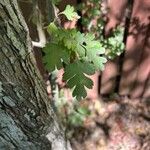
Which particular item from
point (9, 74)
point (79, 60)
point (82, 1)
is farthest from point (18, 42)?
point (82, 1)

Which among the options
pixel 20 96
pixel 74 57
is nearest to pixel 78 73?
pixel 74 57

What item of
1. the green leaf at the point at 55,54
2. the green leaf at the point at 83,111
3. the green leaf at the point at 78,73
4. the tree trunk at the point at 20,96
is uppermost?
the green leaf at the point at 83,111

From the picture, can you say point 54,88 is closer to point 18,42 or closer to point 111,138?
point 111,138

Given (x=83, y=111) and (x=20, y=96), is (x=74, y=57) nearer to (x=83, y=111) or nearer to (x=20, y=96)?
(x=20, y=96)

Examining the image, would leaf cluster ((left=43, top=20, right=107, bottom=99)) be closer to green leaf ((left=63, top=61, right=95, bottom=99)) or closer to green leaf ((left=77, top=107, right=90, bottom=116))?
green leaf ((left=63, top=61, right=95, bottom=99))

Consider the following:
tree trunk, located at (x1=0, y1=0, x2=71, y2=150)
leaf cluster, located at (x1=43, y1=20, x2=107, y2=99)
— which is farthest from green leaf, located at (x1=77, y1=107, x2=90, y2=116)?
leaf cluster, located at (x1=43, y1=20, x2=107, y2=99)

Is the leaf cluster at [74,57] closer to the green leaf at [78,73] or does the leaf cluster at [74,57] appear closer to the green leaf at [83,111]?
the green leaf at [78,73]

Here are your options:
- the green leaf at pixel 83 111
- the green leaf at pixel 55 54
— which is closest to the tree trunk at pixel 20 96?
the green leaf at pixel 55 54

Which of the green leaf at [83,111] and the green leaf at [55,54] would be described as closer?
the green leaf at [55,54]
